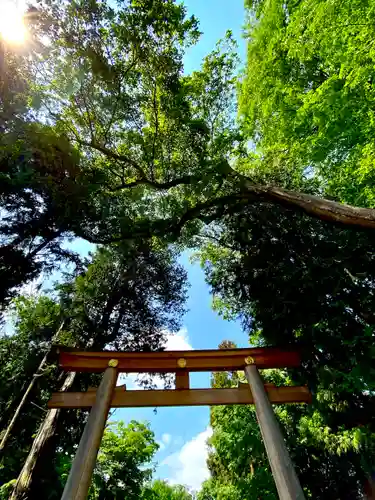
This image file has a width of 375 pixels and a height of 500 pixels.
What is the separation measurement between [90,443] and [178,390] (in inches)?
50.8

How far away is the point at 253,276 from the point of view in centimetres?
767

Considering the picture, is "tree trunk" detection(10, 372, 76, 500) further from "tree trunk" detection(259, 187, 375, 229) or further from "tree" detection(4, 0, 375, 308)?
"tree trunk" detection(259, 187, 375, 229)

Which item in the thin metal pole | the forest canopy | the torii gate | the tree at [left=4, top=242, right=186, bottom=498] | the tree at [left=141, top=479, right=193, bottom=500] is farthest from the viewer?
the tree at [left=141, top=479, right=193, bottom=500]

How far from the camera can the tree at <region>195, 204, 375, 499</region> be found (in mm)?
5816

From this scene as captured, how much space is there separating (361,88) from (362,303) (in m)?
4.34

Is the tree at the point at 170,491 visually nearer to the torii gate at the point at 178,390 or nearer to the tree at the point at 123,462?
the tree at the point at 123,462

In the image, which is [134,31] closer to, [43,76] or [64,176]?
[43,76]

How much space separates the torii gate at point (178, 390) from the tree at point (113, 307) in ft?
13.9

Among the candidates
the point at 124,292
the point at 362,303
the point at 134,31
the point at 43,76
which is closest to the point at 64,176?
the point at 43,76

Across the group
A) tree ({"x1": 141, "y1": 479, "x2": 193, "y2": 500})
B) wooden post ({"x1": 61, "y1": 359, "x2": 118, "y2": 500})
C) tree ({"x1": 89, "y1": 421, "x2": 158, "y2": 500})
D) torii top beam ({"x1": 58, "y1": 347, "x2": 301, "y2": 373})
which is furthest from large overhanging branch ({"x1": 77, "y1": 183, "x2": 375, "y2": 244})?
tree ({"x1": 141, "y1": 479, "x2": 193, "y2": 500})

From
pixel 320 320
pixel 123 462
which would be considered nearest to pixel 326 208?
pixel 320 320

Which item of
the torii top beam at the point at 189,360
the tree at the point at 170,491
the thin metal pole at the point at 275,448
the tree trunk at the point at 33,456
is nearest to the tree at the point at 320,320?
the torii top beam at the point at 189,360

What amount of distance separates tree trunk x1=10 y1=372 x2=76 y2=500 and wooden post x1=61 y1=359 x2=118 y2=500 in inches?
108

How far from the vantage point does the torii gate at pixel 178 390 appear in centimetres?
322
